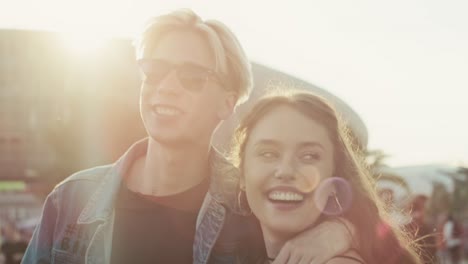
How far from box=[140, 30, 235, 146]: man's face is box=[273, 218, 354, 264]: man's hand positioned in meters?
0.70

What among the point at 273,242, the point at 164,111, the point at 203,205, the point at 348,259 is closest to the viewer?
the point at 348,259

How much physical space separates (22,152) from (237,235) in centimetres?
1499

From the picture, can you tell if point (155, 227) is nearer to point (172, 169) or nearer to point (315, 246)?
point (172, 169)

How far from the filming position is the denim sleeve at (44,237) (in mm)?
3031

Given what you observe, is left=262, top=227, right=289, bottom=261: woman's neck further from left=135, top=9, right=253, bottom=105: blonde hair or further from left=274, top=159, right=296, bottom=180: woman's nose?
left=135, top=9, right=253, bottom=105: blonde hair

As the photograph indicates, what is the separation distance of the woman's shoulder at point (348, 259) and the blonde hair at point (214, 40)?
0.93 metres

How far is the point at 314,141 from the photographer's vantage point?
8.21 ft

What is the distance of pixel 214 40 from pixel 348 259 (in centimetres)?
102

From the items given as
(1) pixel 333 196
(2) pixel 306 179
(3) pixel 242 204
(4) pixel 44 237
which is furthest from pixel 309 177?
(4) pixel 44 237

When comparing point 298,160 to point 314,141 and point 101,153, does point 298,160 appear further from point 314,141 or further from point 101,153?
point 101,153

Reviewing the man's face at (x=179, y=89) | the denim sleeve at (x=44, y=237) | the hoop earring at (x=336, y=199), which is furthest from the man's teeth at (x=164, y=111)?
the hoop earring at (x=336, y=199)

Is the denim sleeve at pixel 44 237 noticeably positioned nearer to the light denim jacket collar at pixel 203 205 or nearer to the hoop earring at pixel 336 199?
the light denim jacket collar at pixel 203 205

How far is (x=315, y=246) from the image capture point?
2.39 metres

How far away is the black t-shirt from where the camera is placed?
9.61 ft
